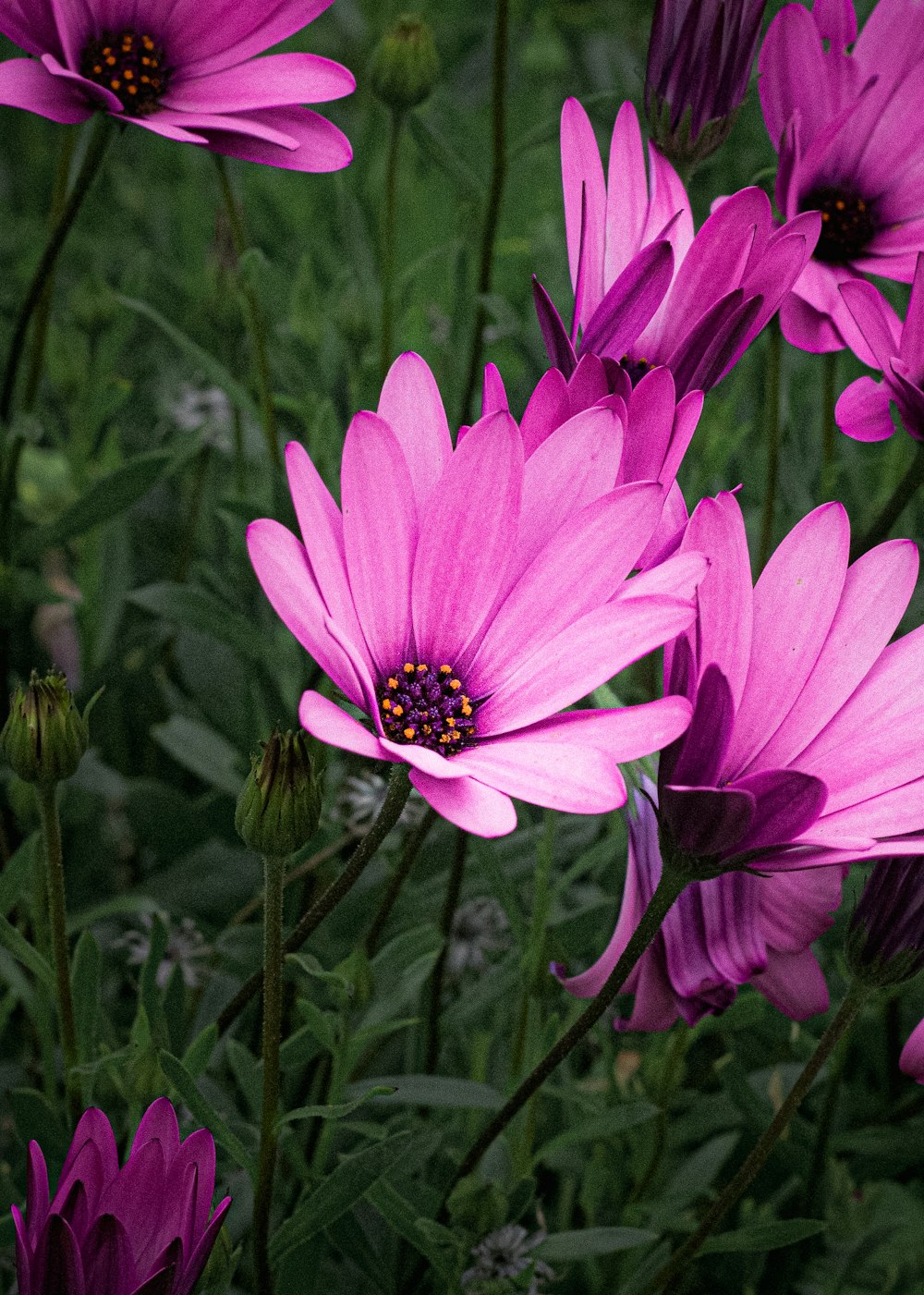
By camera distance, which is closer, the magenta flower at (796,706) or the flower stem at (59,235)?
the magenta flower at (796,706)

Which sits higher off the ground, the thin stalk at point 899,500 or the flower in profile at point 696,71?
the flower in profile at point 696,71

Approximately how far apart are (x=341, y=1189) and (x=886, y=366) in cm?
32

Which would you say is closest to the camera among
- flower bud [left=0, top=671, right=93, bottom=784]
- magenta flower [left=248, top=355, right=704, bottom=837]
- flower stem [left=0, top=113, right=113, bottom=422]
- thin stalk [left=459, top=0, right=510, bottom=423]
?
magenta flower [left=248, top=355, right=704, bottom=837]

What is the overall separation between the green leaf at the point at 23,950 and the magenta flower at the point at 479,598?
0.47ft

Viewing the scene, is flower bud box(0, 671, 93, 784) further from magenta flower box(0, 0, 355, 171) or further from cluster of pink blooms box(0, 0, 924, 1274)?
magenta flower box(0, 0, 355, 171)

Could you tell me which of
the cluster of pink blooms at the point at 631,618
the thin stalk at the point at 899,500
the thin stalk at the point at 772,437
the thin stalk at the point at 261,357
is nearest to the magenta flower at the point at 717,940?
the cluster of pink blooms at the point at 631,618

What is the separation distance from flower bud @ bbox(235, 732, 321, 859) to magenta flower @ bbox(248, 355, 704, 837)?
0.10 ft

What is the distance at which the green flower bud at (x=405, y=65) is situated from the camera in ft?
2.15

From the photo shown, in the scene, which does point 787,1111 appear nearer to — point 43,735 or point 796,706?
point 796,706

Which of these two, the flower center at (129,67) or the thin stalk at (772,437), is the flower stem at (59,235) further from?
the thin stalk at (772,437)

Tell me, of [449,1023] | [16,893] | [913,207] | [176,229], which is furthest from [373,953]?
[176,229]

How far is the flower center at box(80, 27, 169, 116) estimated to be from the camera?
0.54 metres

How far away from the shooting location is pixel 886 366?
45 centimetres

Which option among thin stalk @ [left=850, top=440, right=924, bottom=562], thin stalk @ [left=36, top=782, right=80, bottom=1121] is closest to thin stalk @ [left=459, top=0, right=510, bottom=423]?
thin stalk @ [left=850, top=440, right=924, bottom=562]
